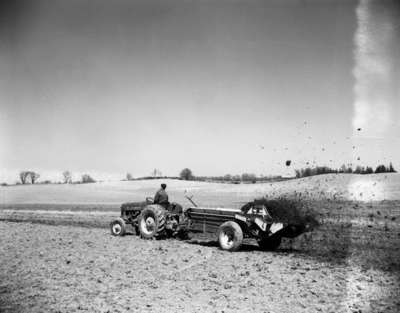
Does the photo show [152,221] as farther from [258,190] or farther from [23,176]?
[23,176]

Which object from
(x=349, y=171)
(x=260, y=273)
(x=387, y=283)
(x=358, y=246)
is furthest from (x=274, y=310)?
(x=349, y=171)

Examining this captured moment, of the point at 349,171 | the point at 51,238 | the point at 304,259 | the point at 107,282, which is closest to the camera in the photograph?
the point at 107,282

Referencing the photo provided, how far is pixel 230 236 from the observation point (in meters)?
10.9

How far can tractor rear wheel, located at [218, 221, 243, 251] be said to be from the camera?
10602 millimetres

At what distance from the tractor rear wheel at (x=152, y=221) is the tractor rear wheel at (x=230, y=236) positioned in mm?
2198

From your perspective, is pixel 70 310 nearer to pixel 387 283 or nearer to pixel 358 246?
pixel 387 283

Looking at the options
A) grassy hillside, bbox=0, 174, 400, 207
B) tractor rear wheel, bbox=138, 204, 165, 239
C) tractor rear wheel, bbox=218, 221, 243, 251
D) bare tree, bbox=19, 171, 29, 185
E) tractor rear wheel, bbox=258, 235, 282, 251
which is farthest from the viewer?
bare tree, bbox=19, 171, 29, 185

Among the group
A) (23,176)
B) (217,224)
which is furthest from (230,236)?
(23,176)

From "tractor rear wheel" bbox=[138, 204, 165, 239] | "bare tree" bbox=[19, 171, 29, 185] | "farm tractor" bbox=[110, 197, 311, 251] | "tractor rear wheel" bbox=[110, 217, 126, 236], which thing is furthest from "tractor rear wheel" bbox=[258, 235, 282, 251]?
"bare tree" bbox=[19, 171, 29, 185]

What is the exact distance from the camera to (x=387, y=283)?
7.54m

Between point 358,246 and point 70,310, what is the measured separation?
8520mm

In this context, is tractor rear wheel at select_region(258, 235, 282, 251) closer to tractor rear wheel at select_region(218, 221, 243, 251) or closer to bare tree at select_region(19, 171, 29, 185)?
tractor rear wheel at select_region(218, 221, 243, 251)

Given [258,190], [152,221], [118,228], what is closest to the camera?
[152,221]

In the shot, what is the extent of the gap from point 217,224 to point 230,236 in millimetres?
715
